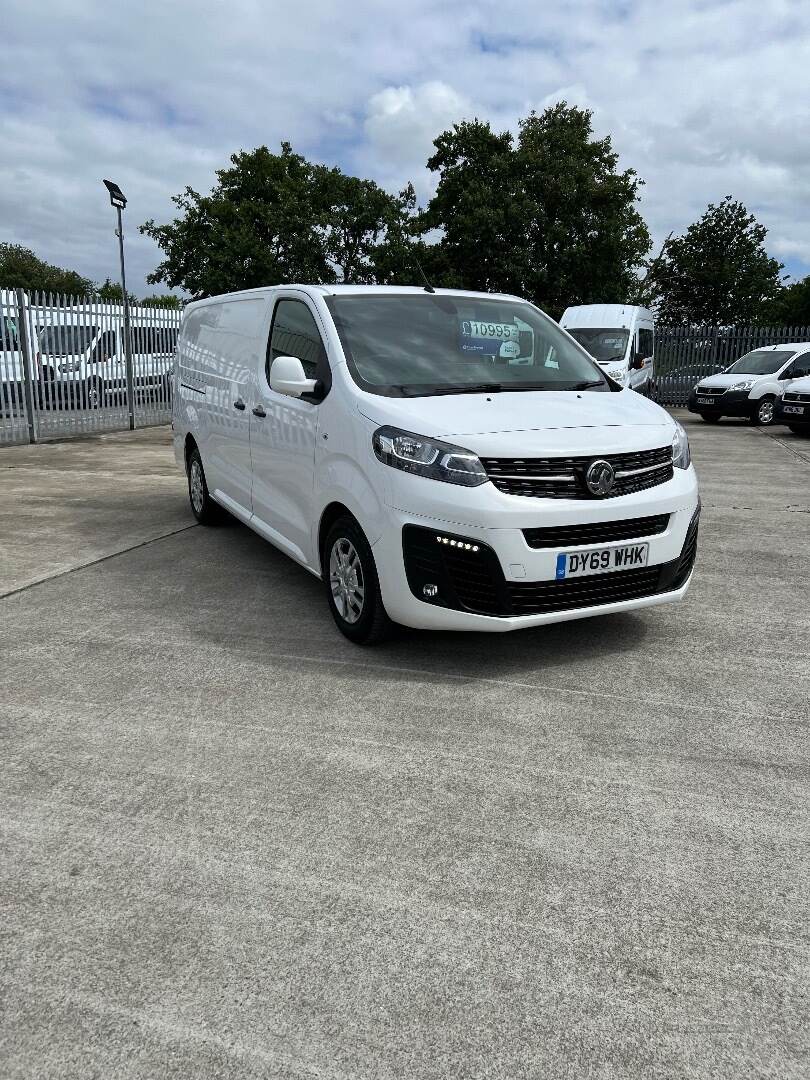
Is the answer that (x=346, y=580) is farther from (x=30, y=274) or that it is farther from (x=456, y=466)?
(x=30, y=274)

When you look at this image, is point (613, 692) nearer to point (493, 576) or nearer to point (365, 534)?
point (493, 576)

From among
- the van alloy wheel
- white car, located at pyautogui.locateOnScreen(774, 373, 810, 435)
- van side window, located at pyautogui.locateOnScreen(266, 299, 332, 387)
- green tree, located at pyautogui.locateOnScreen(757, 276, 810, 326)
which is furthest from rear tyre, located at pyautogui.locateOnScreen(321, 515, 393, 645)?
green tree, located at pyautogui.locateOnScreen(757, 276, 810, 326)

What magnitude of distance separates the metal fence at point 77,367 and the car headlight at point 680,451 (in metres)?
11.6

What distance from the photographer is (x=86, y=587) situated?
5.68 m

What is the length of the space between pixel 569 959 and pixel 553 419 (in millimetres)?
2544

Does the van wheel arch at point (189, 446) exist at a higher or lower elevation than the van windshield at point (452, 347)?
lower

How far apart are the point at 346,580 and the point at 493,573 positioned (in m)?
0.95

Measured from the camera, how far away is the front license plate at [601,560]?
392 cm

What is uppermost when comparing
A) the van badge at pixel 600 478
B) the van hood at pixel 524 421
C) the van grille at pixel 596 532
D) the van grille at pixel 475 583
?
the van hood at pixel 524 421

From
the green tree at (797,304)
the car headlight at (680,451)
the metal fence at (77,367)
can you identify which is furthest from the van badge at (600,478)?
the green tree at (797,304)

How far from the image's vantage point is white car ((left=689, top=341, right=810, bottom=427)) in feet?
64.2

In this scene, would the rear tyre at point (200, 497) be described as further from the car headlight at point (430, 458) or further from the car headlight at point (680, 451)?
the car headlight at point (680, 451)

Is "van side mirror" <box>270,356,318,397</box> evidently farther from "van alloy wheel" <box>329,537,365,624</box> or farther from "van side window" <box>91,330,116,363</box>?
"van side window" <box>91,330,116,363</box>

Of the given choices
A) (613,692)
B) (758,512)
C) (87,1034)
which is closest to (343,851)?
(87,1034)
